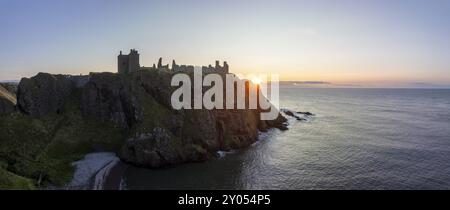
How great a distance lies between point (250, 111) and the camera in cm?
9544

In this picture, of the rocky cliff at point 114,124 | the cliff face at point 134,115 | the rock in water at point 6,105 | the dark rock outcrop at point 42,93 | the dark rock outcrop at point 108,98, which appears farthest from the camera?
the dark rock outcrop at point 108,98

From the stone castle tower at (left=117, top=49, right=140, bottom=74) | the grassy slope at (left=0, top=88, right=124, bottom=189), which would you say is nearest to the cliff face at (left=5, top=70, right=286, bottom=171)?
the grassy slope at (left=0, top=88, right=124, bottom=189)

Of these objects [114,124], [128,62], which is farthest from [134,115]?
[128,62]

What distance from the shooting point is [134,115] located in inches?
2913

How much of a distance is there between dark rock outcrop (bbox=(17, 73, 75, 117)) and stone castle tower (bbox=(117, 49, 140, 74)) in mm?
12831

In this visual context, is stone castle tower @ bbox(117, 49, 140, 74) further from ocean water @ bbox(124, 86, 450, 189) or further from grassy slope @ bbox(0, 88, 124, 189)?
ocean water @ bbox(124, 86, 450, 189)

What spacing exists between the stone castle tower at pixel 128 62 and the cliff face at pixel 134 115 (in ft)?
25.6

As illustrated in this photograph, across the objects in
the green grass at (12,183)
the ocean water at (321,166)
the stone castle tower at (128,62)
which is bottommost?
the ocean water at (321,166)

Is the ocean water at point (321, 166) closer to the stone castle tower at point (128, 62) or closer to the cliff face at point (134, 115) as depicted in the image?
the cliff face at point (134, 115)

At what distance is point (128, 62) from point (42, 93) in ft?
69.0

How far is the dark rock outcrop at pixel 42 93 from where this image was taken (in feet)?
249

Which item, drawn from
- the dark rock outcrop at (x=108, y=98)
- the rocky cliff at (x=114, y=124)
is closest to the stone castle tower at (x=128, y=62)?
the rocky cliff at (x=114, y=124)

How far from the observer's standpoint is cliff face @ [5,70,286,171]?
67.7m

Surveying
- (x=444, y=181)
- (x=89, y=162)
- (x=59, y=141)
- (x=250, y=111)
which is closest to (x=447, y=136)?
(x=444, y=181)
